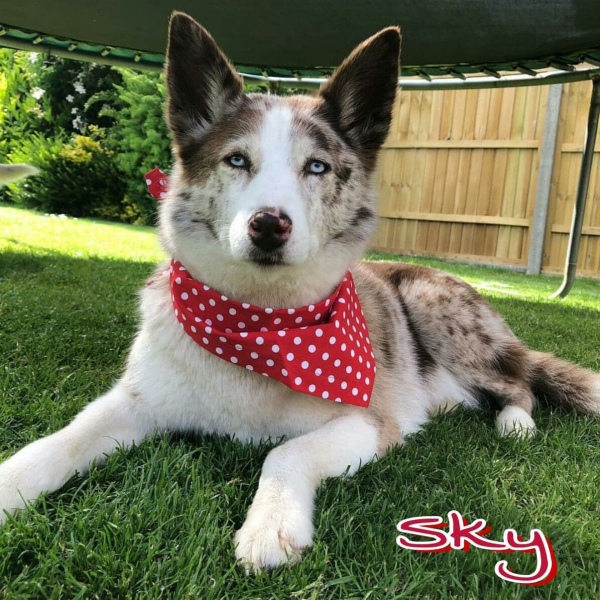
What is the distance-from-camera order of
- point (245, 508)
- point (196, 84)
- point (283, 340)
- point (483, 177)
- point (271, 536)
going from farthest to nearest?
point (483, 177) < point (196, 84) < point (283, 340) < point (245, 508) < point (271, 536)

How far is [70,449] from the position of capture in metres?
1.58

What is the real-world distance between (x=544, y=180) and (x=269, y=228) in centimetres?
932

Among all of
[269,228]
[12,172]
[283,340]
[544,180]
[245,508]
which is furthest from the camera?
[544,180]

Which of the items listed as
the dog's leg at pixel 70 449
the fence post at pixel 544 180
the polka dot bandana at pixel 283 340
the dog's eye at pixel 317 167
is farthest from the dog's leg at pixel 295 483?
the fence post at pixel 544 180

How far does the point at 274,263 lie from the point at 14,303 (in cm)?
242

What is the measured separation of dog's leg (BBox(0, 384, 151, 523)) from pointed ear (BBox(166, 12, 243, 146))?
3.45 feet

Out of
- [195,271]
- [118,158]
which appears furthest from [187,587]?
[118,158]

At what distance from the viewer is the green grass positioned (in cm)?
119

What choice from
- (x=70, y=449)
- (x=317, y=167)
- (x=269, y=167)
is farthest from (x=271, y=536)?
(x=317, y=167)

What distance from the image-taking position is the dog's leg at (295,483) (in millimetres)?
1275

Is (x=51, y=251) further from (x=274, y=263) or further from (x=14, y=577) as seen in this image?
(x=14, y=577)

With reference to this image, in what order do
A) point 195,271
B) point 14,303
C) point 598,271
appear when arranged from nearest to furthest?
point 195,271, point 14,303, point 598,271

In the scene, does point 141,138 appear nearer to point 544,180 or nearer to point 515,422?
point 544,180

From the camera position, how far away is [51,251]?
6230 mm
